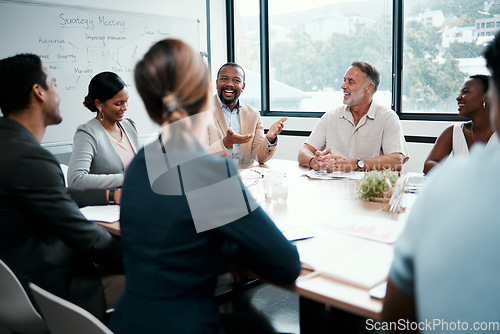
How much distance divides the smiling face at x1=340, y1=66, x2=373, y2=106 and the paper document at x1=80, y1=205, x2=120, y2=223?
1.94 meters

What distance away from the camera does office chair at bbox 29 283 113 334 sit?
1.02m

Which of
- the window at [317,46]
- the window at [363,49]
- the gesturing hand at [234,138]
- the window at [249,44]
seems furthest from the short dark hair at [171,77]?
the window at [249,44]

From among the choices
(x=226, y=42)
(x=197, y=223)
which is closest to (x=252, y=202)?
(x=197, y=223)

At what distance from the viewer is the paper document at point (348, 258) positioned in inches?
46.9

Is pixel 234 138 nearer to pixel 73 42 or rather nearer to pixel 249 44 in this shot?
pixel 73 42

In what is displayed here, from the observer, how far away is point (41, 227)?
157cm

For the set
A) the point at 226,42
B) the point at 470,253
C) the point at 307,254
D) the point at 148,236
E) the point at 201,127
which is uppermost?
the point at 226,42

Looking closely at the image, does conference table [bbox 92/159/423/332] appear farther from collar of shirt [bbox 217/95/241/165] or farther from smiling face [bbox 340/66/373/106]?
collar of shirt [bbox 217/95/241/165]

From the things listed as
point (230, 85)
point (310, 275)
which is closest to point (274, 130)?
point (230, 85)

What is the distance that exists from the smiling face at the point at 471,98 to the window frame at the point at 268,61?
1.32 meters

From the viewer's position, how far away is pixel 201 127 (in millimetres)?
1273

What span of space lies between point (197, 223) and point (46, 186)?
65 centimetres

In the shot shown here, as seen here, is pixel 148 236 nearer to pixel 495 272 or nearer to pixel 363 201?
pixel 495 272

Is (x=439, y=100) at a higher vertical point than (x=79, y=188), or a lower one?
higher
